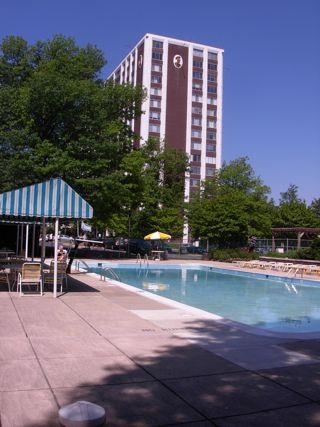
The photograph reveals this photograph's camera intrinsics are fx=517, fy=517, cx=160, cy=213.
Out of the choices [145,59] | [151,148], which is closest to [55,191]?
[151,148]

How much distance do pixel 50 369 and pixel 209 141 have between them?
3968 inches

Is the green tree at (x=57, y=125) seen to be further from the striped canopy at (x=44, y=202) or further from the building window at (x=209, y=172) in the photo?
the building window at (x=209, y=172)

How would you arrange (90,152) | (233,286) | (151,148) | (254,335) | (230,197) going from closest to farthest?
(254,335)
(233,286)
(90,152)
(230,197)
(151,148)

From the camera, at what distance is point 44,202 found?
46.3 feet

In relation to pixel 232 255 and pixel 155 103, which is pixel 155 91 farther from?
pixel 232 255

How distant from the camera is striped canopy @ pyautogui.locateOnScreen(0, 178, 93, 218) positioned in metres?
13.9

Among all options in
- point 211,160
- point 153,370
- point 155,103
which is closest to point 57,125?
point 153,370

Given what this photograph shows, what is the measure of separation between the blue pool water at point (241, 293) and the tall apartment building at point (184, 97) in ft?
230

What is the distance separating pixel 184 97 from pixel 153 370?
330 ft

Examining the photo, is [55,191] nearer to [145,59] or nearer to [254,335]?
[254,335]

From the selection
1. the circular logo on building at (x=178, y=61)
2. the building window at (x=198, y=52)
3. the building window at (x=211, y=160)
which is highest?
the building window at (x=198, y=52)

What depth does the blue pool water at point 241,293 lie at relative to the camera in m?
15.9

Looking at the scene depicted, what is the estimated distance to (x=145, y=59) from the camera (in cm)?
10194

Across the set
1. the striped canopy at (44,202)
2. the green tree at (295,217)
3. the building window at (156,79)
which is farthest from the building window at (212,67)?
the striped canopy at (44,202)
